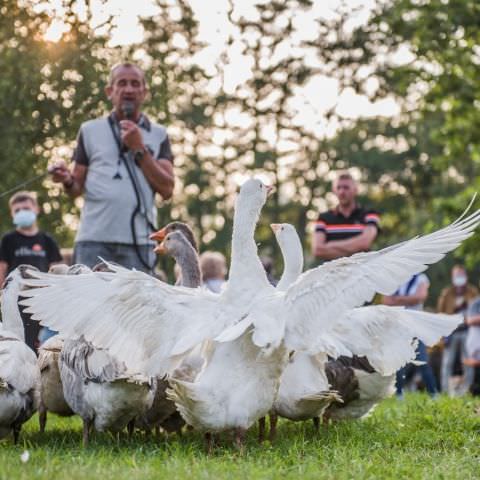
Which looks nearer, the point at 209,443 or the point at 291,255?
the point at 209,443

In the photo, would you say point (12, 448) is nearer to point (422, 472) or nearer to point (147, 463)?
point (147, 463)

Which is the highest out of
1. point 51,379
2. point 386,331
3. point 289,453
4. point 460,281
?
point 386,331

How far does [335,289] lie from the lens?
578 centimetres

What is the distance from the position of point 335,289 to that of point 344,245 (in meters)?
4.31

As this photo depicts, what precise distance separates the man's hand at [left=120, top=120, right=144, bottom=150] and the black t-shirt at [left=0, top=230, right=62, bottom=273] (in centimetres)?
203

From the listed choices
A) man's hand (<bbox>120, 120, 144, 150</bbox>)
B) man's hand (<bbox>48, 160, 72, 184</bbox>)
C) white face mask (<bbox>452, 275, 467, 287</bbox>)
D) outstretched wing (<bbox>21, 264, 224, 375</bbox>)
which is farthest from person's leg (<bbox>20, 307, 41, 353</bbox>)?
white face mask (<bbox>452, 275, 467, 287</bbox>)

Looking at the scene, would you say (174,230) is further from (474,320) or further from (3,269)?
(474,320)

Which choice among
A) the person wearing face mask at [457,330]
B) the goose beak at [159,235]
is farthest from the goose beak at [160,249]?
the person wearing face mask at [457,330]

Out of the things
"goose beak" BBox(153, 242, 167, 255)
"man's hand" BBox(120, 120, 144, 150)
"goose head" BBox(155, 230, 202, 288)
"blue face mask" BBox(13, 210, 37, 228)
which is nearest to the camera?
"goose head" BBox(155, 230, 202, 288)

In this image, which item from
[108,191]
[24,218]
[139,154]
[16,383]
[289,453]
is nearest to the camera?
[289,453]

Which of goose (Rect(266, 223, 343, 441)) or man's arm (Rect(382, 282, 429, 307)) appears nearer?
goose (Rect(266, 223, 343, 441))

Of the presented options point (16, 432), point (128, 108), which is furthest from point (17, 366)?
point (128, 108)

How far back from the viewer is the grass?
5176mm

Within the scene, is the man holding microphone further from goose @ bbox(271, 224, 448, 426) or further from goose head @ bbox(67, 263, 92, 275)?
Answer: goose @ bbox(271, 224, 448, 426)
